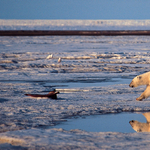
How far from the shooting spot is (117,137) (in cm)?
464

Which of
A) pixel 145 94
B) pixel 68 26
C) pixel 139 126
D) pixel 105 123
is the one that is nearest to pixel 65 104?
pixel 105 123

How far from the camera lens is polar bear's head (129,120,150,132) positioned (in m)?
5.14

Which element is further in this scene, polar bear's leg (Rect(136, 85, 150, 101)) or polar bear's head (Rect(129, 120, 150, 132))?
polar bear's leg (Rect(136, 85, 150, 101))

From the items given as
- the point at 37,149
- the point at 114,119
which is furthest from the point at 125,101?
the point at 37,149

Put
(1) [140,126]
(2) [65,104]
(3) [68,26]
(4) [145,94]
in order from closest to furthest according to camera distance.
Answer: (1) [140,126] → (2) [65,104] → (4) [145,94] → (3) [68,26]

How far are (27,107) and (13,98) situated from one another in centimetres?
92

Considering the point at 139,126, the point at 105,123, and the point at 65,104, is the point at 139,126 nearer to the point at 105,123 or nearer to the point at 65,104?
the point at 105,123

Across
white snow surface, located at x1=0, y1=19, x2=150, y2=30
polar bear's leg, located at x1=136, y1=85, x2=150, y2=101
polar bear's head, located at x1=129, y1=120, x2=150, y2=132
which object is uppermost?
white snow surface, located at x1=0, y1=19, x2=150, y2=30

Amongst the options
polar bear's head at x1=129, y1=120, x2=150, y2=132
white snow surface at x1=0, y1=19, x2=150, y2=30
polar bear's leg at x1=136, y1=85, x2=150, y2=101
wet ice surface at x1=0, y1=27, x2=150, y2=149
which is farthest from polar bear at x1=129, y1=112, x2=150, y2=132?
white snow surface at x1=0, y1=19, x2=150, y2=30

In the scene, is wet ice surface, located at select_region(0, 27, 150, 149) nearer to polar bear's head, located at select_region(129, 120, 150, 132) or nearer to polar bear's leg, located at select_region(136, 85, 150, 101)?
polar bear's leg, located at select_region(136, 85, 150, 101)

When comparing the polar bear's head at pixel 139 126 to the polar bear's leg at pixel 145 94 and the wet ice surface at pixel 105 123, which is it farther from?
the polar bear's leg at pixel 145 94

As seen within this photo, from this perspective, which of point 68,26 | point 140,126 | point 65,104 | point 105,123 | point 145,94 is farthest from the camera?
point 68,26

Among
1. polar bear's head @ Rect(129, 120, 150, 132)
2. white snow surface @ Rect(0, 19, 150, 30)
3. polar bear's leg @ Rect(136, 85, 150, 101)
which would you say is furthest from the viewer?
white snow surface @ Rect(0, 19, 150, 30)

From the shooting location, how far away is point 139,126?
5332 millimetres
